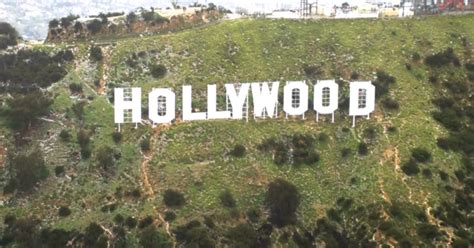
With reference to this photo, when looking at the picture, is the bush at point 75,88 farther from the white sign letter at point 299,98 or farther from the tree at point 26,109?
the white sign letter at point 299,98

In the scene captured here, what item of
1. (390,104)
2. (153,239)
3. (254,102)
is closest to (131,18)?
(254,102)

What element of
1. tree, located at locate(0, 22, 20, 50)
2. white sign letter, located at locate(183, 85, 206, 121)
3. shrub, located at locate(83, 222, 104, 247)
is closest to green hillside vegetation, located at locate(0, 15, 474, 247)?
shrub, located at locate(83, 222, 104, 247)

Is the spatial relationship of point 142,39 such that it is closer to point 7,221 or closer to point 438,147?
point 7,221

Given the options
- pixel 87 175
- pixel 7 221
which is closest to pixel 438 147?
pixel 87 175

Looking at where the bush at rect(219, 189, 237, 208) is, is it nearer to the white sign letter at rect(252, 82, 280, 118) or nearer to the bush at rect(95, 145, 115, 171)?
the bush at rect(95, 145, 115, 171)

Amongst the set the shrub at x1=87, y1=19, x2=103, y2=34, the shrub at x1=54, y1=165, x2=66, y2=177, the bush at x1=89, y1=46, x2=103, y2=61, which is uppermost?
the shrub at x1=87, y1=19, x2=103, y2=34

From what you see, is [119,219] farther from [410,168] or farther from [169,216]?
[410,168]
